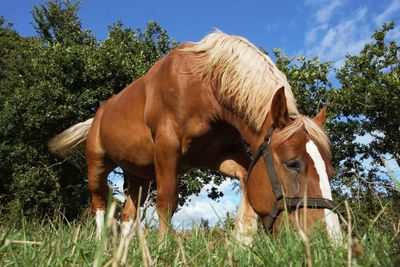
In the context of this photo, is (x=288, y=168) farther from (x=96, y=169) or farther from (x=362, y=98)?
(x=362, y=98)

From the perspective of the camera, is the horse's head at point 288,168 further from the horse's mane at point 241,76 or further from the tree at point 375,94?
the tree at point 375,94

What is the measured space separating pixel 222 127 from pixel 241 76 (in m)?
0.70

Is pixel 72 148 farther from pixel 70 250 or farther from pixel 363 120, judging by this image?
pixel 363 120

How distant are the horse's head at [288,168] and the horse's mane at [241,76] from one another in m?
0.20

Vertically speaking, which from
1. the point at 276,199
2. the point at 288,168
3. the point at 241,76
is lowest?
the point at 276,199

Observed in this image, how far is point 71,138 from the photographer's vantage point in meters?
7.22

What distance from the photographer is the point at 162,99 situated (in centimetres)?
449

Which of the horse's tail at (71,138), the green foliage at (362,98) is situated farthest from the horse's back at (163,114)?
the green foliage at (362,98)

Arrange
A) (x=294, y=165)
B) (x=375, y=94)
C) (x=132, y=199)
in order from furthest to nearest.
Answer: (x=375, y=94)
(x=132, y=199)
(x=294, y=165)

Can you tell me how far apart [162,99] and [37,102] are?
547 inches

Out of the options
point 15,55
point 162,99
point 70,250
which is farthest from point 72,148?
point 15,55

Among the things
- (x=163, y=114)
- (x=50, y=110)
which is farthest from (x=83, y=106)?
(x=163, y=114)

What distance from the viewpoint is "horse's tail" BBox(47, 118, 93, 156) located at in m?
7.22

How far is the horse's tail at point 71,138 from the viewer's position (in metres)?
7.22
